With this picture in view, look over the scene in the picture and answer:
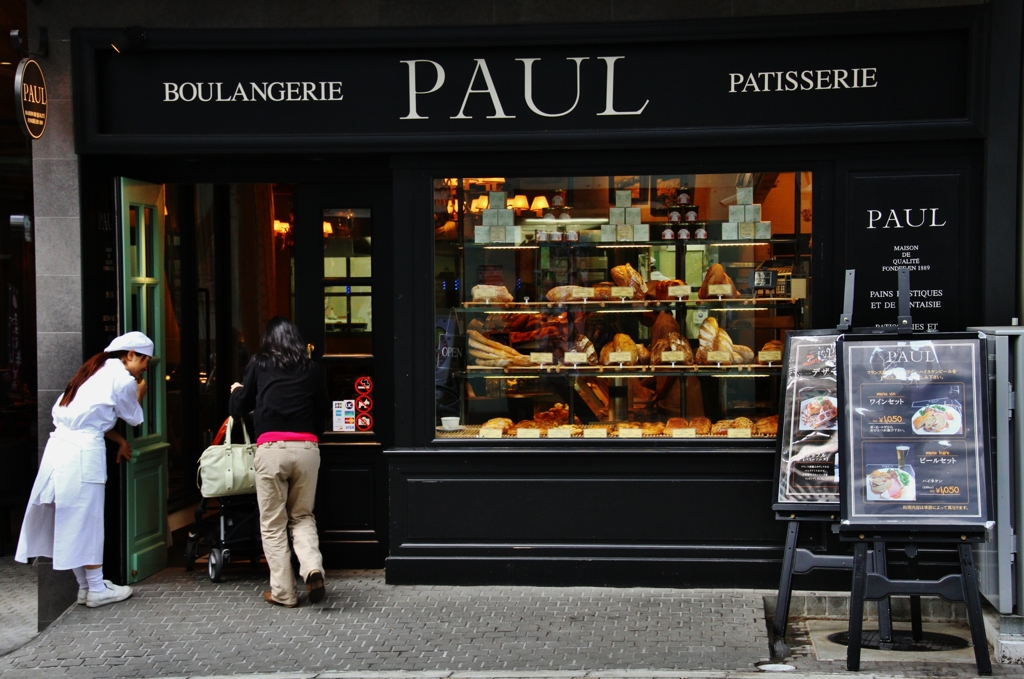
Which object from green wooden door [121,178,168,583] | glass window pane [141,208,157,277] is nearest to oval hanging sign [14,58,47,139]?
green wooden door [121,178,168,583]

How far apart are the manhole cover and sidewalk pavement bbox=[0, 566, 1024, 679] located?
27cm

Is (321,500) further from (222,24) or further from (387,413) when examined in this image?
(222,24)

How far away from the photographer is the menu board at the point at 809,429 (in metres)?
6.16

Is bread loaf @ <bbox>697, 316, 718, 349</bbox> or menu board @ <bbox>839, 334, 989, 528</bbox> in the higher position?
bread loaf @ <bbox>697, 316, 718, 349</bbox>

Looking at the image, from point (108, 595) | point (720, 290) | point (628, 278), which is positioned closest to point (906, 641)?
point (720, 290)

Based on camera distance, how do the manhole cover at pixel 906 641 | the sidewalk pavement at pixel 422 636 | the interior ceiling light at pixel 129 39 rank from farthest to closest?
the interior ceiling light at pixel 129 39
the manhole cover at pixel 906 641
the sidewalk pavement at pixel 422 636

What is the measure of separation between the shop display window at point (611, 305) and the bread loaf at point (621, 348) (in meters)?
0.01

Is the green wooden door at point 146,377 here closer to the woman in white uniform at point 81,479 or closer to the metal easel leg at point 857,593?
the woman in white uniform at point 81,479

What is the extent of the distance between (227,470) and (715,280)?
12.6ft

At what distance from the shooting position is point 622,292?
24.5 feet

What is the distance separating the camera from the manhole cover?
19.9ft

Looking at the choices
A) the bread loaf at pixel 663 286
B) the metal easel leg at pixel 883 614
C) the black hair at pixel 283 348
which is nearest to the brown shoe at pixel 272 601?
the black hair at pixel 283 348

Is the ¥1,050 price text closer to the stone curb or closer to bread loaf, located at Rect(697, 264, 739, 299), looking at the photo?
the stone curb

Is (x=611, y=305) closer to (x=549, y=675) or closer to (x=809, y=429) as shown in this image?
(x=809, y=429)
